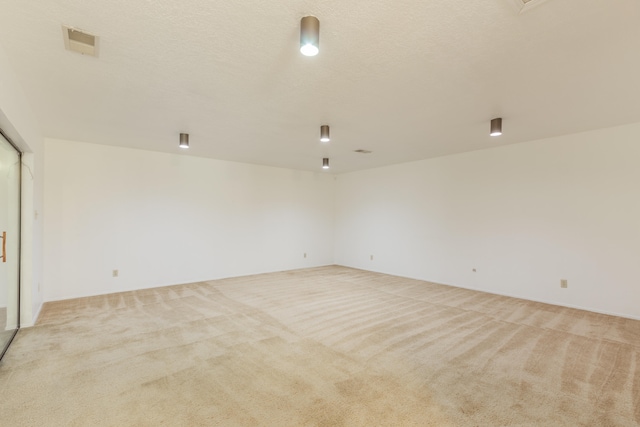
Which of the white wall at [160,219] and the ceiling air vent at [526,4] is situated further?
the white wall at [160,219]

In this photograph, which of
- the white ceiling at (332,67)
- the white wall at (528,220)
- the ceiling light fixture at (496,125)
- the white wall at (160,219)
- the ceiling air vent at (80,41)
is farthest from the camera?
the white wall at (160,219)

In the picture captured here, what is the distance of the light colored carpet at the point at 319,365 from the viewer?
1935 mm

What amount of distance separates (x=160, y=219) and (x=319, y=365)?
4.25m

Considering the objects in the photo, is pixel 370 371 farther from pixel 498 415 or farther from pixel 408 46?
pixel 408 46

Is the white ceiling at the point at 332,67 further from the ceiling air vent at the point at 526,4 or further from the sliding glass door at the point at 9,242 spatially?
the sliding glass door at the point at 9,242

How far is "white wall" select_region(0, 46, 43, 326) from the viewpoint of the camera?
2.78 m

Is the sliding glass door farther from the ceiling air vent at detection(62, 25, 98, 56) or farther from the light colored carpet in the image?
the ceiling air vent at detection(62, 25, 98, 56)

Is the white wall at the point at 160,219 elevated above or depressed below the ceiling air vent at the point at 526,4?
below

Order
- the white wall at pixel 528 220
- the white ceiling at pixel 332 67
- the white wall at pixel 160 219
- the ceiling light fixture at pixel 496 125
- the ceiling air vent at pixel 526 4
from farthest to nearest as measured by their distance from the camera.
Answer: the white wall at pixel 160 219
the white wall at pixel 528 220
the ceiling light fixture at pixel 496 125
the white ceiling at pixel 332 67
the ceiling air vent at pixel 526 4

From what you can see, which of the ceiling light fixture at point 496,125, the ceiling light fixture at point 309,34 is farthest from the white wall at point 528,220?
the ceiling light fixture at point 309,34

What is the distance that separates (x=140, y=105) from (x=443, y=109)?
330cm

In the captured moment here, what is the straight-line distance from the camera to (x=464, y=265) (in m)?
5.47

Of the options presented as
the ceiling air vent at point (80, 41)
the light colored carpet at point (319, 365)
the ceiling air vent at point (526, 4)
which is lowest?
the light colored carpet at point (319, 365)

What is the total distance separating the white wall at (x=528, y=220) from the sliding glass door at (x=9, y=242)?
603 centimetres
